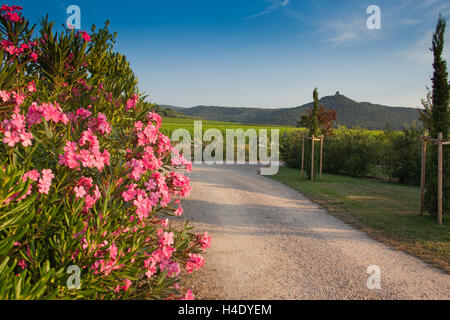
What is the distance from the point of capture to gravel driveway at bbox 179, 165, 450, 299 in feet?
11.9

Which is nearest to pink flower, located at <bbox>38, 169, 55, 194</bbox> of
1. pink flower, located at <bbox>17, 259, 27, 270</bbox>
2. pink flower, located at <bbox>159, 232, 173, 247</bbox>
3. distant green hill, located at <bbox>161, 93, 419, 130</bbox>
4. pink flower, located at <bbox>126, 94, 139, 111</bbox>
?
pink flower, located at <bbox>17, 259, 27, 270</bbox>

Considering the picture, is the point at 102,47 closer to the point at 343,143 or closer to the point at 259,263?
the point at 259,263

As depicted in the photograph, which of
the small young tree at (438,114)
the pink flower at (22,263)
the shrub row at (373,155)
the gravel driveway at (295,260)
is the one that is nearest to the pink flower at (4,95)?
the pink flower at (22,263)

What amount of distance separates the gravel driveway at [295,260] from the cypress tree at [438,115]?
101 inches

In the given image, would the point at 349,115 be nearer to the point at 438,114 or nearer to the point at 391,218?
the point at 438,114

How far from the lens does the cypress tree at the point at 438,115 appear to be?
22.8ft

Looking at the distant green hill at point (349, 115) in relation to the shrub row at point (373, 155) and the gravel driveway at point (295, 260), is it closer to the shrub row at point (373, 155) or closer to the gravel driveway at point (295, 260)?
the shrub row at point (373, 155)

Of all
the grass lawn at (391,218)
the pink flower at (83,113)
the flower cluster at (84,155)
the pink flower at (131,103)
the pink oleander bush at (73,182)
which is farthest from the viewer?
the grass lawn at (391,218)

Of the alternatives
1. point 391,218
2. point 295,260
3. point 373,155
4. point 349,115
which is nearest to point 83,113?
point 295,260

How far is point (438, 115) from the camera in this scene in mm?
7062

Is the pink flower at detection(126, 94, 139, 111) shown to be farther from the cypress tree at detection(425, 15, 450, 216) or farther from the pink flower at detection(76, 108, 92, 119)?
the cypress tree at detection(425, 15, 450, 216)

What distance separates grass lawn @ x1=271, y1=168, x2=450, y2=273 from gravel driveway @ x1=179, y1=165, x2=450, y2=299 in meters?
0.35

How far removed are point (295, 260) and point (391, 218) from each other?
397 cm
